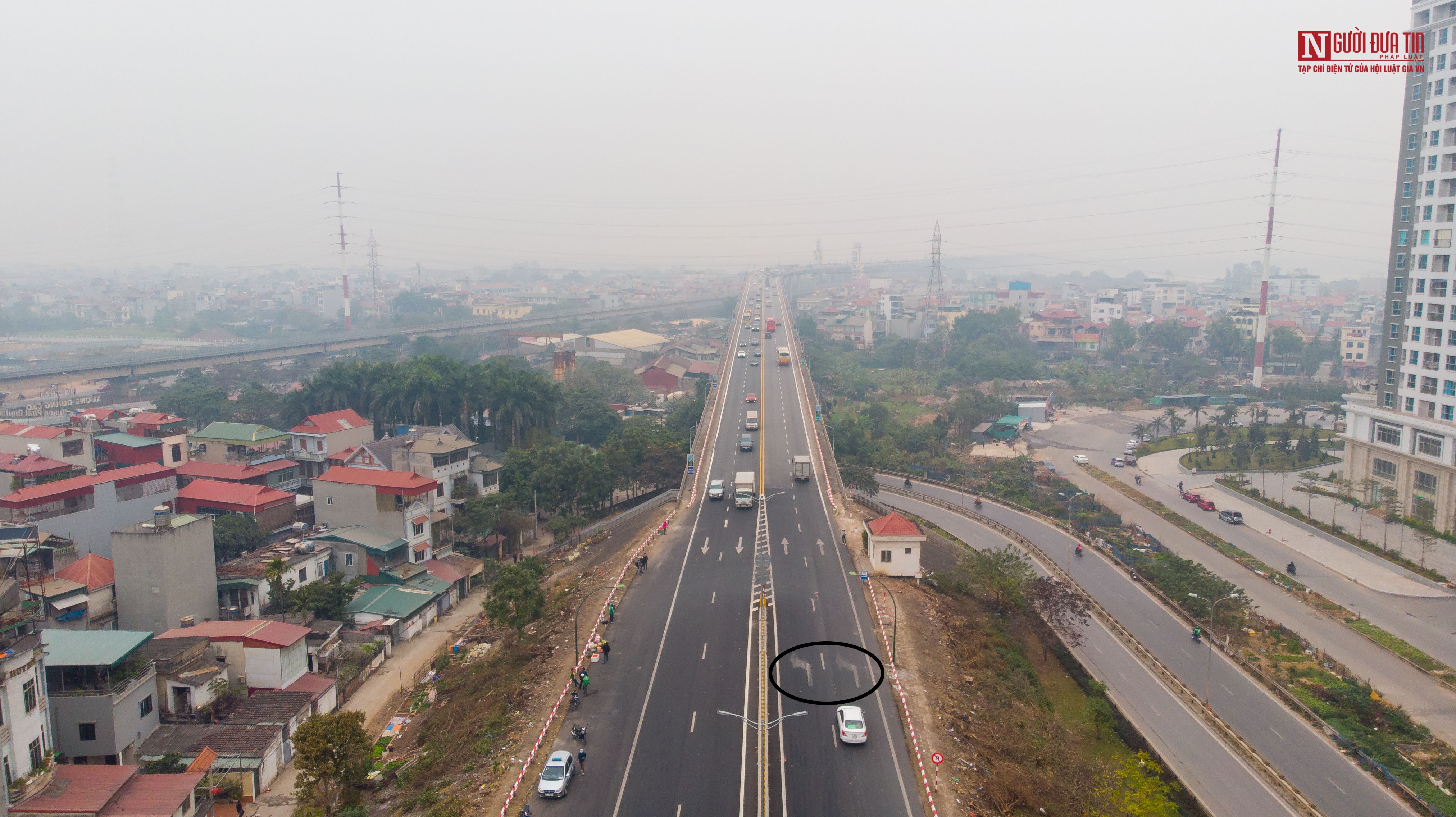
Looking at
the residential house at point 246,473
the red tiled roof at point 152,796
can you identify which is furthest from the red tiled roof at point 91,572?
the red tiled roof at point 152,796

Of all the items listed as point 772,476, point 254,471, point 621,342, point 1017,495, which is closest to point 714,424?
point 772,476

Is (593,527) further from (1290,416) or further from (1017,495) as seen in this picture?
(1290,416)

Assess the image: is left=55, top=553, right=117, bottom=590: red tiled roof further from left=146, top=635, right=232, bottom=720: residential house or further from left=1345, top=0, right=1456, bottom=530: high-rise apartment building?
left=1345, top=0, right=1456, bottom=530: high-rise apartment building

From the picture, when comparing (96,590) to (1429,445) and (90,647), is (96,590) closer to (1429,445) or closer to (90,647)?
(90,647)

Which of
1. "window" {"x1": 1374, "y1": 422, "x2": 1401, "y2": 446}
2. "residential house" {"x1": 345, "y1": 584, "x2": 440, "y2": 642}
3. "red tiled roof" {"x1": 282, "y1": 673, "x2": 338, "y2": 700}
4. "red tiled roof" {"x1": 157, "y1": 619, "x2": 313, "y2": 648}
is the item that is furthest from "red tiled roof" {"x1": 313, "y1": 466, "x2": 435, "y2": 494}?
"window" {"x1": 1374, "y1": 422, "x2": 1401, "y2": 446}

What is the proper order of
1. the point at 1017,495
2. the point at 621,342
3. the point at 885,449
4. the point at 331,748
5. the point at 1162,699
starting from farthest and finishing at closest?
1. the point at 621,342
2. the point at 885,449
3. the point at 1017,495
4. the point at 1162,699
5. the point at 331,748
